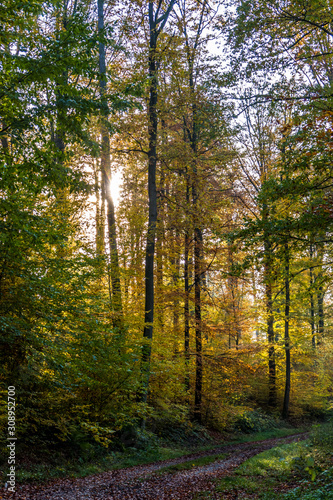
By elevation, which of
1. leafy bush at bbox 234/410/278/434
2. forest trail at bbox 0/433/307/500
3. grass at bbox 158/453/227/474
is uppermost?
forest trail at bbox 0/433/307/500

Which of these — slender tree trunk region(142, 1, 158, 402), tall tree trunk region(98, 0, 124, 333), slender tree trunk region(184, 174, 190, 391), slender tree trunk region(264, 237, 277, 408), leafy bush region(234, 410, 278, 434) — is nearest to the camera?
tall tree trunk region(98, 0, 124, 333)

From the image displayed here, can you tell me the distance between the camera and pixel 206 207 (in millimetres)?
12750

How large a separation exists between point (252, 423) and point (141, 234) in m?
10.2

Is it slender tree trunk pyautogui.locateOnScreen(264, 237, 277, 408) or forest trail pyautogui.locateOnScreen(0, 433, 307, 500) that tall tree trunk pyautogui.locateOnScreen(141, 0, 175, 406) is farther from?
slender tree trunk pyautogui.locateOnScreen(264, 237, 277, 408)

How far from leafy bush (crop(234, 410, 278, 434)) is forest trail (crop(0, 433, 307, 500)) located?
22.0 feet

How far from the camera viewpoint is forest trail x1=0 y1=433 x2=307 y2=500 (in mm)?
6207

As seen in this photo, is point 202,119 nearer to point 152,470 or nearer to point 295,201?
point 295,201

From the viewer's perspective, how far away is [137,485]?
7410mm

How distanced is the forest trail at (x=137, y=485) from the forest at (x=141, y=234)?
0.34 m

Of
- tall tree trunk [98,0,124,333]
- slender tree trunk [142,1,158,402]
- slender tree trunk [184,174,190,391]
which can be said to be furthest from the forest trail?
slender tree trunk [184,174,190,391]

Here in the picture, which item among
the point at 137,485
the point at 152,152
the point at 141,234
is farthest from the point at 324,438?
the point at 152,152

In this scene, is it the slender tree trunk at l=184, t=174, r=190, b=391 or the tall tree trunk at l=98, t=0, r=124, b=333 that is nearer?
the tall tree trunk at l=98, t=0, r=124, b=333

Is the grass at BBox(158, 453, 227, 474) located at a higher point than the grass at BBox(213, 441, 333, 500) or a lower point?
lower

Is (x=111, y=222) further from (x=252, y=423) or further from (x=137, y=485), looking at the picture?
(x=252, y=423)
